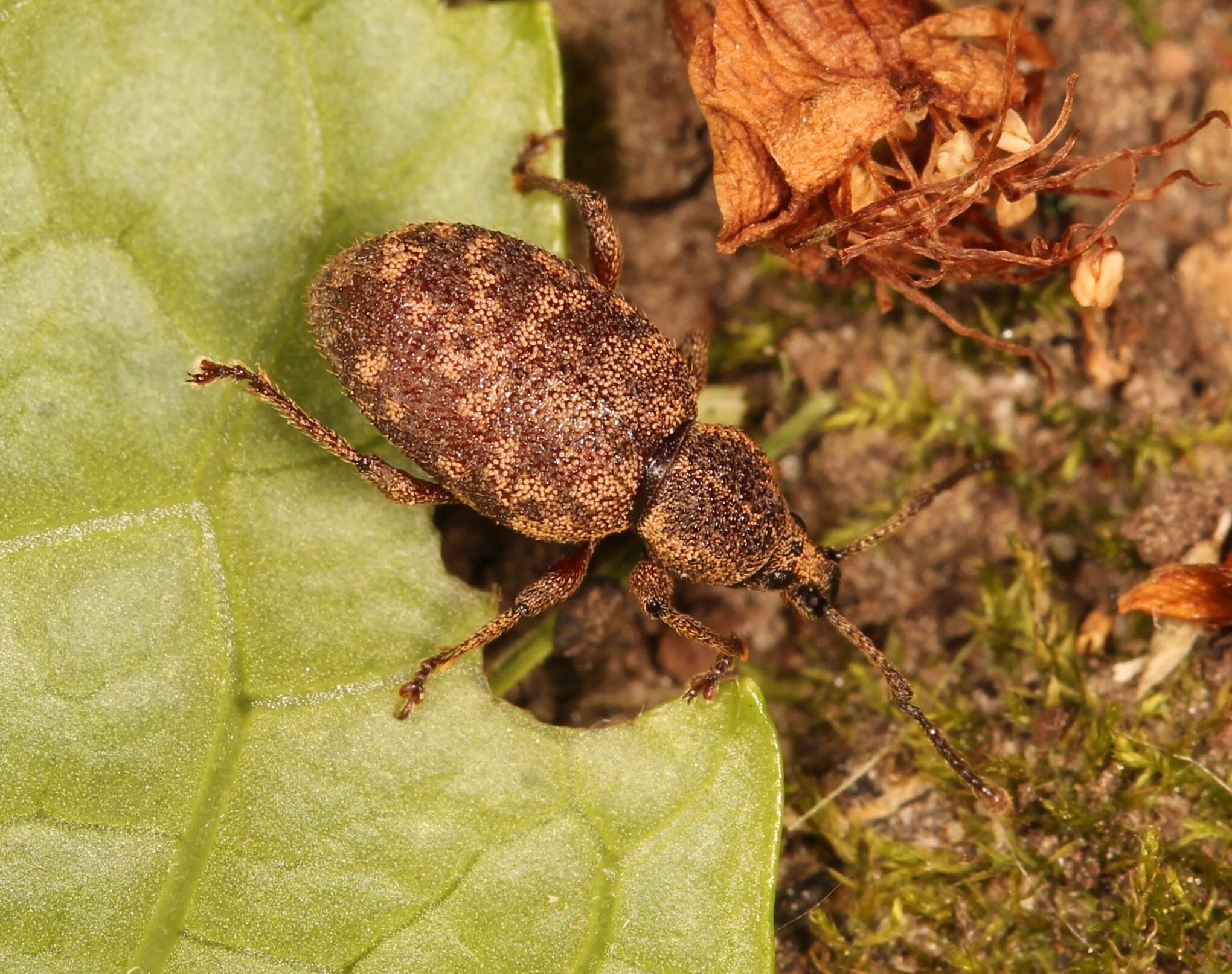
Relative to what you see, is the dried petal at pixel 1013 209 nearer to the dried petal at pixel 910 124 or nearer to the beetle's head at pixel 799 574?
the dried petal at pixel 910 124

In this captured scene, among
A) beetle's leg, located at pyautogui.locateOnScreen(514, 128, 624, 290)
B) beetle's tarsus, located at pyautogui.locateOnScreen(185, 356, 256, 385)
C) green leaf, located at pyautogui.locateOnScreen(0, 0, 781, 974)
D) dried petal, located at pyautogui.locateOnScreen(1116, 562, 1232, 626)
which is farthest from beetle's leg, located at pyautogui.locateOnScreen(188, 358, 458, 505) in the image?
dried petal, located at pyautogui.locateOnScreen(1116, 562, 1232, 626)

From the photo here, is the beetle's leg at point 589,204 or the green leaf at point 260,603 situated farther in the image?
the beetle's leg at point 589,204

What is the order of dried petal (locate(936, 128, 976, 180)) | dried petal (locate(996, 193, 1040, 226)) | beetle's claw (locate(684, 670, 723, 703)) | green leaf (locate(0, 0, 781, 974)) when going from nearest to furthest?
1. green leaf (locate(0, 0, 781, 974))
2. beetle's claw (locate(684, 670, 723, 703))
3. dried petal (locate(936, 128, 976, 180))
4. dried petal (locate(996, 193, 1040, 226))

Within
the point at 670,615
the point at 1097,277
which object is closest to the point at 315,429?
the point at 670,615

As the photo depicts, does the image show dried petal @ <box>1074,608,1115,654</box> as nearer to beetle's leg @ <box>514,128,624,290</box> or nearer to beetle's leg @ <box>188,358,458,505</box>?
beetle's leg @ <box>514,128,624,290</box>

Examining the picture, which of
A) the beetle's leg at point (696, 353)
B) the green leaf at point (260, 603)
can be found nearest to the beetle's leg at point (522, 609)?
the green leaf at point (260, 603)

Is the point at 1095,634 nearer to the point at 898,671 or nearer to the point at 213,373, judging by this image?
the point at 898,671

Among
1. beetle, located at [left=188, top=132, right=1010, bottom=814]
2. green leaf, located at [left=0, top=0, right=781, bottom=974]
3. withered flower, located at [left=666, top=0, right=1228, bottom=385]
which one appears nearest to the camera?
green leaf, located at [left=0, top=0, right=781, bottom=974]

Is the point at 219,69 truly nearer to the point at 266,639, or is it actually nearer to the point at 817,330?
the point at 266,639
